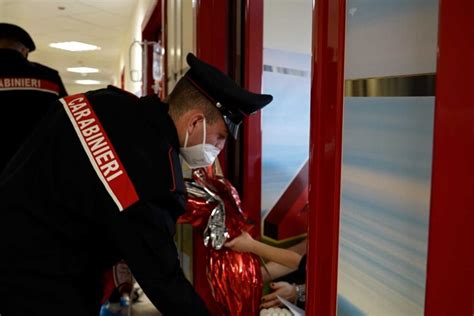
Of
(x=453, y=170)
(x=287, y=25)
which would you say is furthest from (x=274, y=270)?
(x=453, y=170)

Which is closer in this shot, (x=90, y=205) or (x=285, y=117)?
(x=90, y=205)

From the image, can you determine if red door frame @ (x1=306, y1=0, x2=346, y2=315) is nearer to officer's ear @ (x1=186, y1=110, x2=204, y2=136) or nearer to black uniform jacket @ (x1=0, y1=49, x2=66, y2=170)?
officer's ear @ (x1=186, y1=110, x2=204, y2=136)

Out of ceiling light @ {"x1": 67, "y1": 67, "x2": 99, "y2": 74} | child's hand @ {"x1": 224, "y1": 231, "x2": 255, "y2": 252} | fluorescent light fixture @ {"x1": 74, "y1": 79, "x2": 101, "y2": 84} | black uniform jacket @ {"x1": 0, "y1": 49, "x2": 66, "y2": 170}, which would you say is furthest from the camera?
fluorescent light fixture @ {"x1": 74, "y1": 79, "x2": 101, "y2": 84}

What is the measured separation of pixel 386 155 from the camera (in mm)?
832

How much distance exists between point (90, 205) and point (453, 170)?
802 millimetres

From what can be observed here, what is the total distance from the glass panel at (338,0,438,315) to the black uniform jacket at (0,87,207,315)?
44 cm

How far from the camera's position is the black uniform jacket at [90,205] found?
1.08m

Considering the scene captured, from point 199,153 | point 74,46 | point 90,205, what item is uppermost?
point 74,46

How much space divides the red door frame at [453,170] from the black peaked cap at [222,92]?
0.61m

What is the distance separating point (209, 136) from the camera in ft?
4.18

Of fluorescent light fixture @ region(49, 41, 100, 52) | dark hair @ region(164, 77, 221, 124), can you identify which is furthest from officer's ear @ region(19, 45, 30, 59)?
fluorescent light fixture @ region(49, 41, 100, 52)

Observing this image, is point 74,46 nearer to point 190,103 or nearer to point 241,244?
point 241,244

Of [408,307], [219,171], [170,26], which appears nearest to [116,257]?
[219,171]

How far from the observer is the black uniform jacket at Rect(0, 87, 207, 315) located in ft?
3.54
